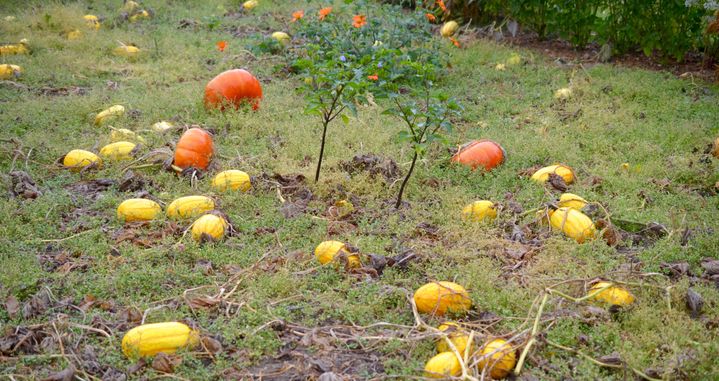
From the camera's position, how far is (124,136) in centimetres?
604

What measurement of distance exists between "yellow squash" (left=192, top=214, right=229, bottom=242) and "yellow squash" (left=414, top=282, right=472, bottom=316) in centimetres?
135

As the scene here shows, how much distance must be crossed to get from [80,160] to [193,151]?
0.86 metres

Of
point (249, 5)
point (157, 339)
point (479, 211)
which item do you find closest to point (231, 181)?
point (479, 211)

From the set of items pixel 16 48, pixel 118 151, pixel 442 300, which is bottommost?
pixel 16 48

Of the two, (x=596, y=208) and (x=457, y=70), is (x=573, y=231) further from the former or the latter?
(x=457, y=70)

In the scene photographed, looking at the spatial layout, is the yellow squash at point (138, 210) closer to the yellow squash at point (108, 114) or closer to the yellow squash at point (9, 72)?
the yellow squash at point (108, 114)

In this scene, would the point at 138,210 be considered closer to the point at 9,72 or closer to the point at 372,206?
the point at 372,206

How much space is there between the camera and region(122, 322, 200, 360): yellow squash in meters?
3.26

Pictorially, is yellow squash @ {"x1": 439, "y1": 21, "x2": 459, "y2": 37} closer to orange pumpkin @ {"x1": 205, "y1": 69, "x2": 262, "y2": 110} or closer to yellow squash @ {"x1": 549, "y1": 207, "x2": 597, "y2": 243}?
orange pumpkin @ {"x1": 205, "y1": 69, "x2": 262, "y2": 110}

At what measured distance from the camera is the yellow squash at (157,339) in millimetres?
3258

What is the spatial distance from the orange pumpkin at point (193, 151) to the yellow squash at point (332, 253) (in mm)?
1626

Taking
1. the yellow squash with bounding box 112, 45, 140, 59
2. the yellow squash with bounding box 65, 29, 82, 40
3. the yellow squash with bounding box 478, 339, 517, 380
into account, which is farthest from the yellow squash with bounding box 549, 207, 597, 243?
the yellow squash with bounding box 65, 29, 82, 40

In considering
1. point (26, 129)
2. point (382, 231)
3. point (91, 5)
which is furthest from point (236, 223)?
point (91, 5)

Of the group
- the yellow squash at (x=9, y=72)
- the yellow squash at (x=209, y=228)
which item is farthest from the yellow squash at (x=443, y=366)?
the yellow squash at (x=9, y=72)
